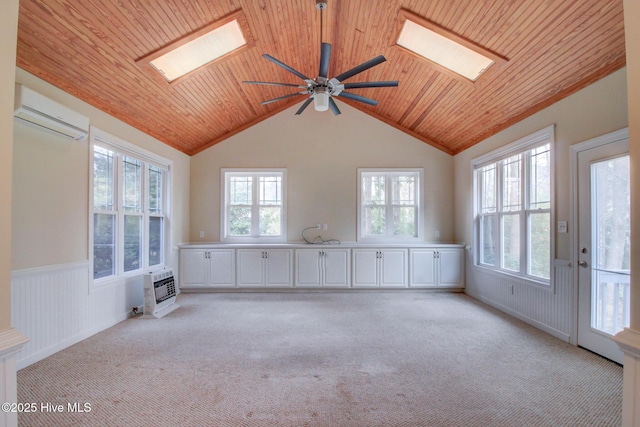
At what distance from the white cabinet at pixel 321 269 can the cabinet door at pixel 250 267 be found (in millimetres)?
660

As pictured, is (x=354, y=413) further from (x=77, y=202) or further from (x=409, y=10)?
(x=409, y=10)

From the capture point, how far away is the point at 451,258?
17.8ft

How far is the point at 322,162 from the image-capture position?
5809 millimetres

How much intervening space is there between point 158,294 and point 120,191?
4.83 ft

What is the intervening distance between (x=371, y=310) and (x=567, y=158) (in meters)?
2.99

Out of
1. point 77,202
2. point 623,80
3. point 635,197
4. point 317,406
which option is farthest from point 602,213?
point 77,202

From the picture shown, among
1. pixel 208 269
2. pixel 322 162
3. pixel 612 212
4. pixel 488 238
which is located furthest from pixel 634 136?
pixel 208 269

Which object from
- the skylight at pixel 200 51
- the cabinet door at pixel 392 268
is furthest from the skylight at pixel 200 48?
the cabinet door at pixel 392 268

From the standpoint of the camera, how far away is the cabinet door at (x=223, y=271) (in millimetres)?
5344

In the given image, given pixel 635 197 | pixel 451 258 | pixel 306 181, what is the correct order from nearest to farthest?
pixel 635 197 < pixel 451 258 < pixel 306 181

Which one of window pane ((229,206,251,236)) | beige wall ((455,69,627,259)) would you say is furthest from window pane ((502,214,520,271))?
window pane ((229,206,251,236))

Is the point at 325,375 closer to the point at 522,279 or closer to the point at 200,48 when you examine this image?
the point at 522,279

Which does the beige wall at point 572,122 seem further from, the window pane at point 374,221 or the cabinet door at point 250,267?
the cabinet door at point 250,267

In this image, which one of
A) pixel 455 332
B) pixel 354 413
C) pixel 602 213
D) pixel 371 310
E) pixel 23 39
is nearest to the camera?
pixel 354 413
